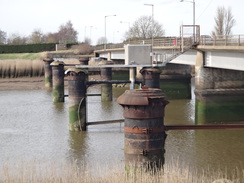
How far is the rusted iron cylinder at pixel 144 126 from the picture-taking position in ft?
35.4

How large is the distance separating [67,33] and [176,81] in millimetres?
117137

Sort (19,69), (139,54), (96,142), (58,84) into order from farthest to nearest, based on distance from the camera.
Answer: (19,69) < (58,84) < (139,54) < (96,142)

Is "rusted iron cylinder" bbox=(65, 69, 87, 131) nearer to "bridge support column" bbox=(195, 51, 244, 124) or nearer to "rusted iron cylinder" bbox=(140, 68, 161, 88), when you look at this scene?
"rusted iron cylinder" bbox=(140, 68, 161, 88)

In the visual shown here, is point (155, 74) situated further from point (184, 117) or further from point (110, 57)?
point (110, 57)

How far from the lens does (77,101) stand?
28109 millimetres

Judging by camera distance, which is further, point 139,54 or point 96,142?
point 139,54

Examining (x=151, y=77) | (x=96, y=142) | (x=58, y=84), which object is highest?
(x=151, y=77)

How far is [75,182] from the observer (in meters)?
13.5

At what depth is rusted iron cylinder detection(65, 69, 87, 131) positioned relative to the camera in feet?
92.1

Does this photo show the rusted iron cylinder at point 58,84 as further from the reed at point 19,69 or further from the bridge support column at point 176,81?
the reed at point 19,69

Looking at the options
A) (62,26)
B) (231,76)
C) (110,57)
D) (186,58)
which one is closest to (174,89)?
(186,58)

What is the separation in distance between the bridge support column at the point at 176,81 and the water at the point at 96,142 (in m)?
9.28

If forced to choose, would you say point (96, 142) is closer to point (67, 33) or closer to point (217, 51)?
point (217, 51)

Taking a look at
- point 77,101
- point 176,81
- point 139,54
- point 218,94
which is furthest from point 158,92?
point 176,81
